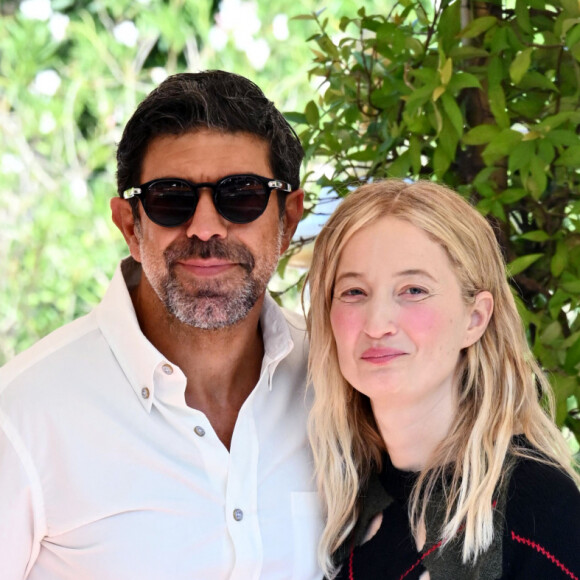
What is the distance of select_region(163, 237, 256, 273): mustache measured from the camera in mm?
1921

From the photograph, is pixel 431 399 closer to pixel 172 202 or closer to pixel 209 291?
pixel 209 291

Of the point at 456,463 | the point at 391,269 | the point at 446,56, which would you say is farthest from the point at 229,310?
the point at 446,56

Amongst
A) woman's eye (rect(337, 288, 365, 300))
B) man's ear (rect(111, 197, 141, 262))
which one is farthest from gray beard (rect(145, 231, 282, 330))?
woman's eye (rect(337, 288, 365, 300))

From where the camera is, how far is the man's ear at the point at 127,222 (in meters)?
2.06

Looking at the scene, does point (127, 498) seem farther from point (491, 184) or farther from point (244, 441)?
point (491, 184)

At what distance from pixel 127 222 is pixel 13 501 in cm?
64

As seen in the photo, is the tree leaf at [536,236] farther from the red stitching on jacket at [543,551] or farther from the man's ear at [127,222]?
the man's ear at [127,222]

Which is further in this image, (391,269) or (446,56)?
(446,56)

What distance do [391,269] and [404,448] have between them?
1.14 ft

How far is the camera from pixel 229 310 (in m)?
1.96

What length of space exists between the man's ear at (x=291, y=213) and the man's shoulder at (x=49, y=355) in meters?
0.46

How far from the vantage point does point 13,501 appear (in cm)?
173

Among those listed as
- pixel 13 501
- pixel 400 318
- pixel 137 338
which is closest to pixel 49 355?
pixel 137 338

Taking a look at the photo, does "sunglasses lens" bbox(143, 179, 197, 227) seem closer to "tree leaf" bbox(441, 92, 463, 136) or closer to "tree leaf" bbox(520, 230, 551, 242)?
"tree leaf" bbox(441, 92, 463, 136)
